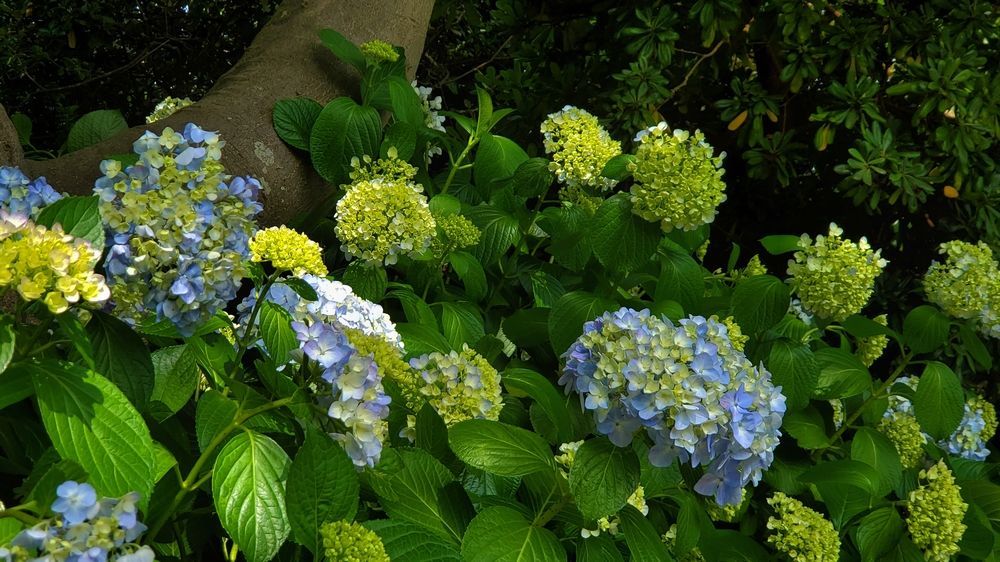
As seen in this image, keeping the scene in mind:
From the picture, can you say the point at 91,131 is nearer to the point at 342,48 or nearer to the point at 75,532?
the point at 342,48

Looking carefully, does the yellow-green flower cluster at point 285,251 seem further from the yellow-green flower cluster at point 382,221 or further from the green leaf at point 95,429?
the yellow-green flower cluster at point 382,221

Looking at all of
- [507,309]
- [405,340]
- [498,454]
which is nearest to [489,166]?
[507,309]

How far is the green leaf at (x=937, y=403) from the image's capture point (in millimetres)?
2502

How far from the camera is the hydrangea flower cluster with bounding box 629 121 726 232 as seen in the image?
1.97 metres

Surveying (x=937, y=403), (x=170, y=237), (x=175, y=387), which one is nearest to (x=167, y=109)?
(x=175, y=387)

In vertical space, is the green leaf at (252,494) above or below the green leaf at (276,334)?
above

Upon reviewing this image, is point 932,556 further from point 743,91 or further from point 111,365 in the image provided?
point 111,365

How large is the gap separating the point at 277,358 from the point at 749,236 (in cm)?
247

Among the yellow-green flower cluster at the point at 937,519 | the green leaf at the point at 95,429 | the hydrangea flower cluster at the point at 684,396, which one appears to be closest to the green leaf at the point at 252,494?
the green leaf at the point at 95,429

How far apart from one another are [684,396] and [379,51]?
5.19 ft

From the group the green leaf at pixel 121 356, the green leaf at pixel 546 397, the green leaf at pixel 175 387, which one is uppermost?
the green leaf at pixel 121 356

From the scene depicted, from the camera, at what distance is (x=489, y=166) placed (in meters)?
2.67

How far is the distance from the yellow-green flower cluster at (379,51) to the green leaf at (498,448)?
1.42 meters

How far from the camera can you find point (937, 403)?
2.51 metres
